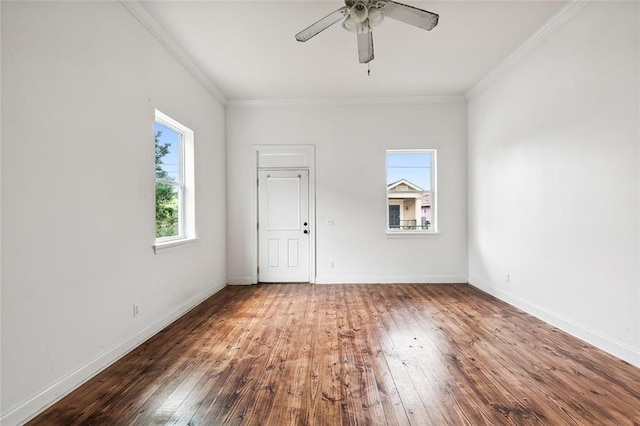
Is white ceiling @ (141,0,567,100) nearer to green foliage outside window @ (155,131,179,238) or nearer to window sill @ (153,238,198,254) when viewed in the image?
green foliage outside window @ (155,131,179,238)

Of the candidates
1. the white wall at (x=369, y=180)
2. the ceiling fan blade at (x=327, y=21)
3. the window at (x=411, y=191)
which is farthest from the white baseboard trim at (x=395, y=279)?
the ceiling fan blade at (x=327, y=21)

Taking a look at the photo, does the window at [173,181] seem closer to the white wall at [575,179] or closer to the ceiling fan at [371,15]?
the ceiling fan at [371,15]

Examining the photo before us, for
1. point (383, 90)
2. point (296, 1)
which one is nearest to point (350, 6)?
point (296, 1)

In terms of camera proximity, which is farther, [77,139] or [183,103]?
[183,103]

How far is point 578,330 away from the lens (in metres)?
2.79

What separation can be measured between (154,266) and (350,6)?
9.28 ft

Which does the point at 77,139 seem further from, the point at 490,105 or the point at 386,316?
the point at 490,105

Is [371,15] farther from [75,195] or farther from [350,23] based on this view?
[75,195]

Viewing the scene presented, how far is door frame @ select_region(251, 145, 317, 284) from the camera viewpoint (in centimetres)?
504

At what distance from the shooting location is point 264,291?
462 centimetres

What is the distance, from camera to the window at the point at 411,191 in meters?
5.12

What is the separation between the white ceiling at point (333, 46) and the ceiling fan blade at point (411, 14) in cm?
59

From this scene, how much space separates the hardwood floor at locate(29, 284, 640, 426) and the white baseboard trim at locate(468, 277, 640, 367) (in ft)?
0.28

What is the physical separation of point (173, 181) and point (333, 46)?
2395 mm
